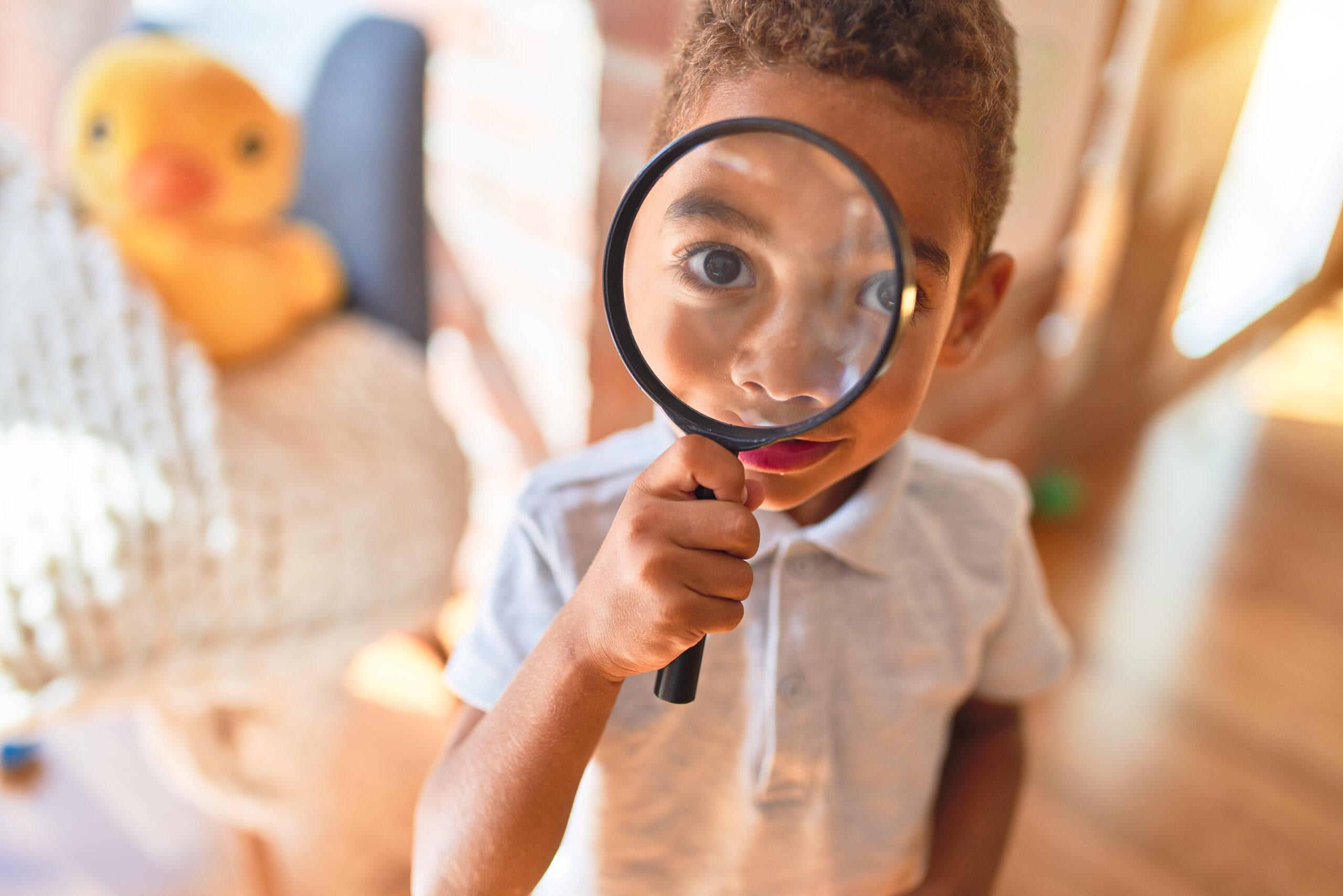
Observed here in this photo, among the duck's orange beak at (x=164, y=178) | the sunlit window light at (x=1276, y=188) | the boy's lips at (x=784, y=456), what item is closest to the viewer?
the boy's lips at (x=784, y=456)

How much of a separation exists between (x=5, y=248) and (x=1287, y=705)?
217 cm

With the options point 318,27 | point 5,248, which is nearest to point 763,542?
point 5,248

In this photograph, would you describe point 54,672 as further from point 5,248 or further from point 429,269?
point 429,269

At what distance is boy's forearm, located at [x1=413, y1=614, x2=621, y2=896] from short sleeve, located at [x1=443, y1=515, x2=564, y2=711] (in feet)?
0.18

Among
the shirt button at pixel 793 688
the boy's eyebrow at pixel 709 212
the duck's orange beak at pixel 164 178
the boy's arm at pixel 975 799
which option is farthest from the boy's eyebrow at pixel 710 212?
the duck's orange beak at pixel 164 178

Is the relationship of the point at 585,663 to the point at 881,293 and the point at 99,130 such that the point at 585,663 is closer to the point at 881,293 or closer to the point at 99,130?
the point at 881,293

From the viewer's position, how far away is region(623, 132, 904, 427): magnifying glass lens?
0.53 m

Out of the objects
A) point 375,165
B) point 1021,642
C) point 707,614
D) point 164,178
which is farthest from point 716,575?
point 375,165

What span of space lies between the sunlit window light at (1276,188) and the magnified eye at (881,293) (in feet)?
7.97

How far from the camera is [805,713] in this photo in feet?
2.42

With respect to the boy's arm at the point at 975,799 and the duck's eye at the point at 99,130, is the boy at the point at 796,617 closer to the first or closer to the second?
the boy's arm at the point at 975,799

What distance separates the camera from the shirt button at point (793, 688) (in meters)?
0.73

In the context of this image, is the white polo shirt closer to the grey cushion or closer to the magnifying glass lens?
the magnifying glass lens

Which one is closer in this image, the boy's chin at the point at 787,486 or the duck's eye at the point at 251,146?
the boy's chin at the point at 787,486
